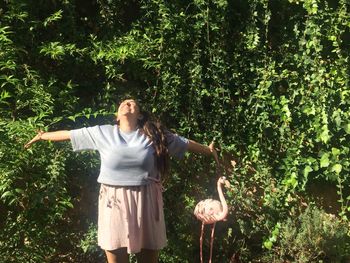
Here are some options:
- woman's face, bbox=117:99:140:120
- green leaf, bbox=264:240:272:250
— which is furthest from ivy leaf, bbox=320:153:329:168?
woman's face, bbox=117:99:140:120

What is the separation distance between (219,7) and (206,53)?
39cm

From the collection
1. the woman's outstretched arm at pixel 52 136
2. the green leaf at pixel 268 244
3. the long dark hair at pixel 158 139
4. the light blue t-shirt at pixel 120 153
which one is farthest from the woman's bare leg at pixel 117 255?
the green leaf at pixel 268 244

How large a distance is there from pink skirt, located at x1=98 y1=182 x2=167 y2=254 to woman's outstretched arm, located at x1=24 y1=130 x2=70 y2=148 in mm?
415

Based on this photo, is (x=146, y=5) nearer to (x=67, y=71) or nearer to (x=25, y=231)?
(x=67, y=71)

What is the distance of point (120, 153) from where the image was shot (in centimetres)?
294

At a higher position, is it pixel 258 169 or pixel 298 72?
pixel 298 72

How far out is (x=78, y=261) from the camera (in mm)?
4012

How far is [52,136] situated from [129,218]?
73 centimetres

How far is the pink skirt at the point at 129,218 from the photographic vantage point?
294cm

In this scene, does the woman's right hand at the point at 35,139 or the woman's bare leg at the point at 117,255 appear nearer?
the woman's bare leg at the point at 117,255

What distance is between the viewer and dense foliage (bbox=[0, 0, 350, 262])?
12.6 ft

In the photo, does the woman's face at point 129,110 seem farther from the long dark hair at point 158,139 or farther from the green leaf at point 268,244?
the green leaf at point 268,244

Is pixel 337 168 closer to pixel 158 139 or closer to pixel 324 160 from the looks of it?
pixel 324 160

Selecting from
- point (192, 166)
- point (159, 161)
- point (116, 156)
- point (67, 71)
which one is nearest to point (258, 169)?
point (192, 166)
